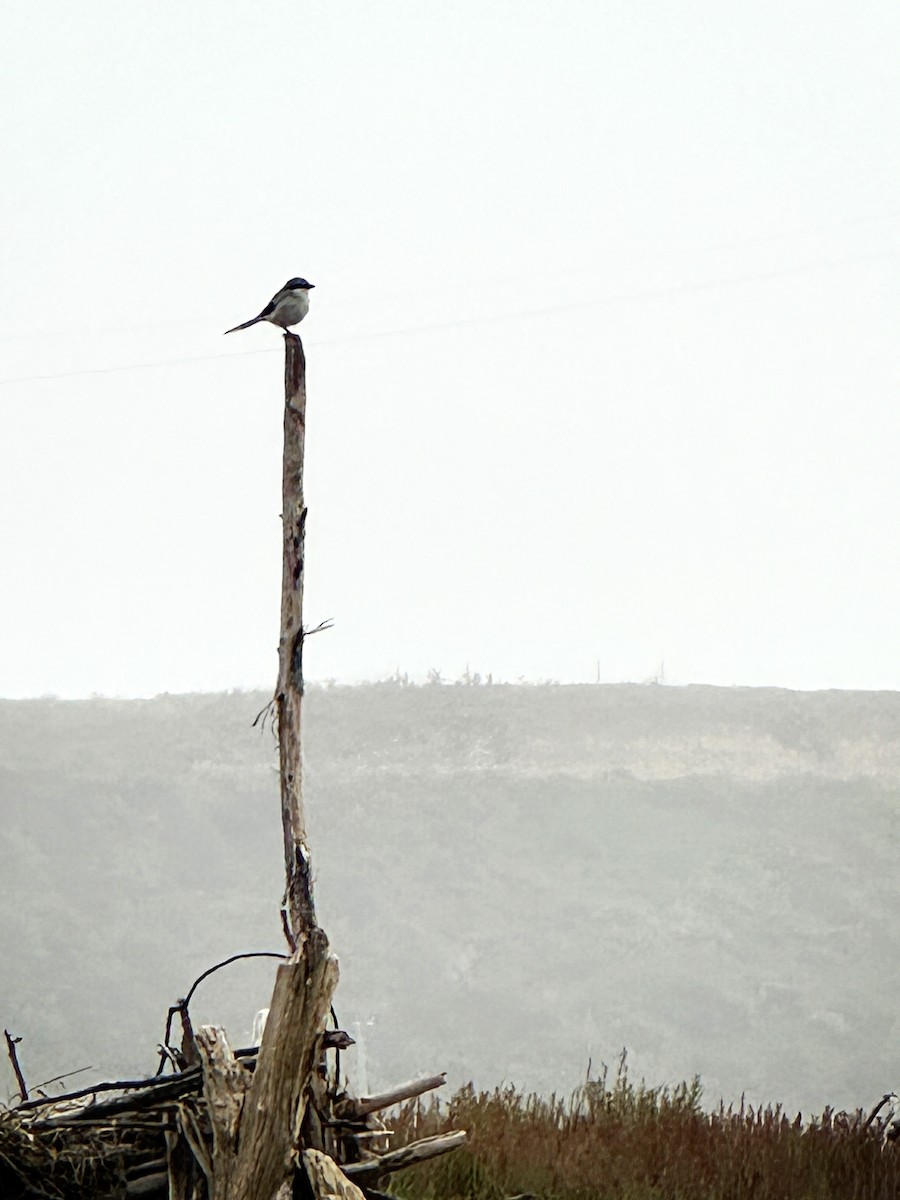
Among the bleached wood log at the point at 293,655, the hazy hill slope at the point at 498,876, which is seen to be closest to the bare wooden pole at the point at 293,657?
the bleached wood log at the point at 293,655

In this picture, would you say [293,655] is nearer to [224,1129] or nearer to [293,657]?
[293,657]

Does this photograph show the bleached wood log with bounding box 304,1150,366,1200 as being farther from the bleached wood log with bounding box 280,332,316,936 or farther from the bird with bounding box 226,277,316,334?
the bird with bounding box 226,277,316,334

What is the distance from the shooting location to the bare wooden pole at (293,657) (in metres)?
4.61

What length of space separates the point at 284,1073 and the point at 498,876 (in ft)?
51.5

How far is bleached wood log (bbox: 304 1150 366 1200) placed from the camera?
4398 mm

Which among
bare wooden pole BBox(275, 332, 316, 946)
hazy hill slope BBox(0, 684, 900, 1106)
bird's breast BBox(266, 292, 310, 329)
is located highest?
bird's breast BBox(266, 292, 310, 329)

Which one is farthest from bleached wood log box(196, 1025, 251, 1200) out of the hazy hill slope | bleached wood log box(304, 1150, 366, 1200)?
the hazy hill slope

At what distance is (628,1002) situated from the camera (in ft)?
57.6

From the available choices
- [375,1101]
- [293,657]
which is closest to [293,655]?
[293,657]

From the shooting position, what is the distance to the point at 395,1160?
468 cm

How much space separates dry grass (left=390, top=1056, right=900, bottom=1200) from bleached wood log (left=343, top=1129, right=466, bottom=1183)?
788mm

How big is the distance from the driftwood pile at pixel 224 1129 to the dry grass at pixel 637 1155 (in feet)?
3.42

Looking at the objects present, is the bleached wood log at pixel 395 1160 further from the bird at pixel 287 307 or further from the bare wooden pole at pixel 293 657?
the bird at pixel 287 307

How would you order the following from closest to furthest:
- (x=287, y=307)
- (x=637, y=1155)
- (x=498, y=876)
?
(x=287, y=307)
(x=637, y=1155)
(x=498, y=876)
